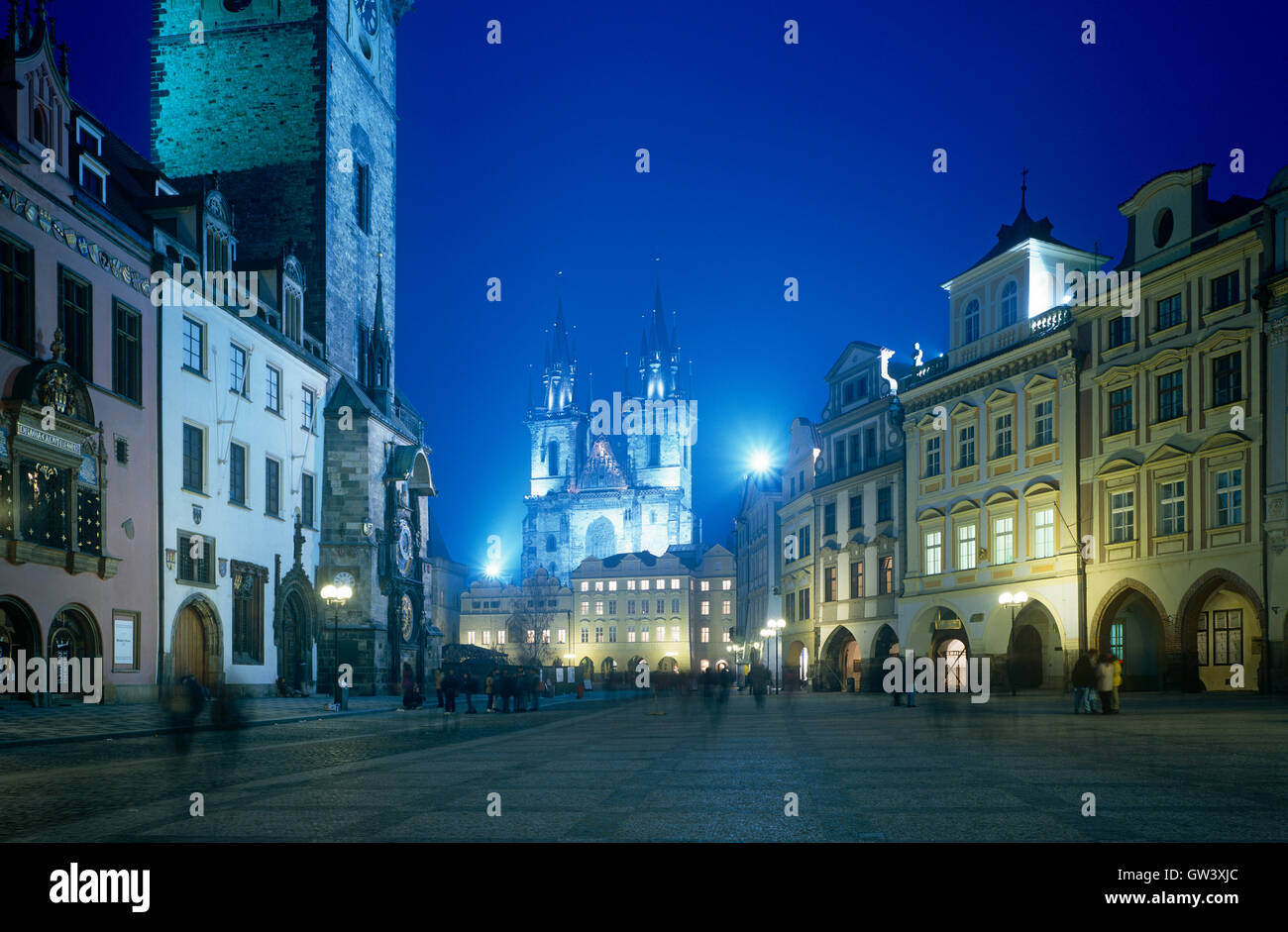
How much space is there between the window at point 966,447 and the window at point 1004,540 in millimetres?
2735

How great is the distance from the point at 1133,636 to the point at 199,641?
27.8m

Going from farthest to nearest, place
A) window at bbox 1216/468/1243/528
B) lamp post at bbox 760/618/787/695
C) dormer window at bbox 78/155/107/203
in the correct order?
lamp post at bbox 760/618/787/695, window at bbox 1216/468/1243/528, dormer window at bbox 78/155/107/203

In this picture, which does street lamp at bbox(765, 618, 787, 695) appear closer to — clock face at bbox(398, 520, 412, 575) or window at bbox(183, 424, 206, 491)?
clock face at bbox(398, 520, 412, 575)

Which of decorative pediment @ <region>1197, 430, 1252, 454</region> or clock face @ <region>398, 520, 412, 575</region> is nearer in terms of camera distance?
decorative pediment @ <region>1197, 430, 1252, 454</region>

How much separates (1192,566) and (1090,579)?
4.20m

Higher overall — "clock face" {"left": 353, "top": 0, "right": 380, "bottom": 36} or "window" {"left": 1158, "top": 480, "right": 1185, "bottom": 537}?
"clock face" {"left": 353, "top": 0, "right": 380, "bottom": 36}

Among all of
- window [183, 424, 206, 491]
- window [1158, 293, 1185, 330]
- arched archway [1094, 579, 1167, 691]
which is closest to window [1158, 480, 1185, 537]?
arched archway [1094, 579, 1167, 691]

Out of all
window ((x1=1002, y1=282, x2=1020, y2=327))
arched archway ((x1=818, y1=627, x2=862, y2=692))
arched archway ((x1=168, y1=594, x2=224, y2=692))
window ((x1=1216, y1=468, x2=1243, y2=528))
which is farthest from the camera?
arched archway ((x1=818, y1=627, x2=862, y2=692))

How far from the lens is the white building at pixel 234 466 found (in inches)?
1335

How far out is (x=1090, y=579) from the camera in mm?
37812

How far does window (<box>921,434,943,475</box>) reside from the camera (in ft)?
154

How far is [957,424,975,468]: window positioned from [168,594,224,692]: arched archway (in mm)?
25954

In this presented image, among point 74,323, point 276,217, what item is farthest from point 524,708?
point 276,217
